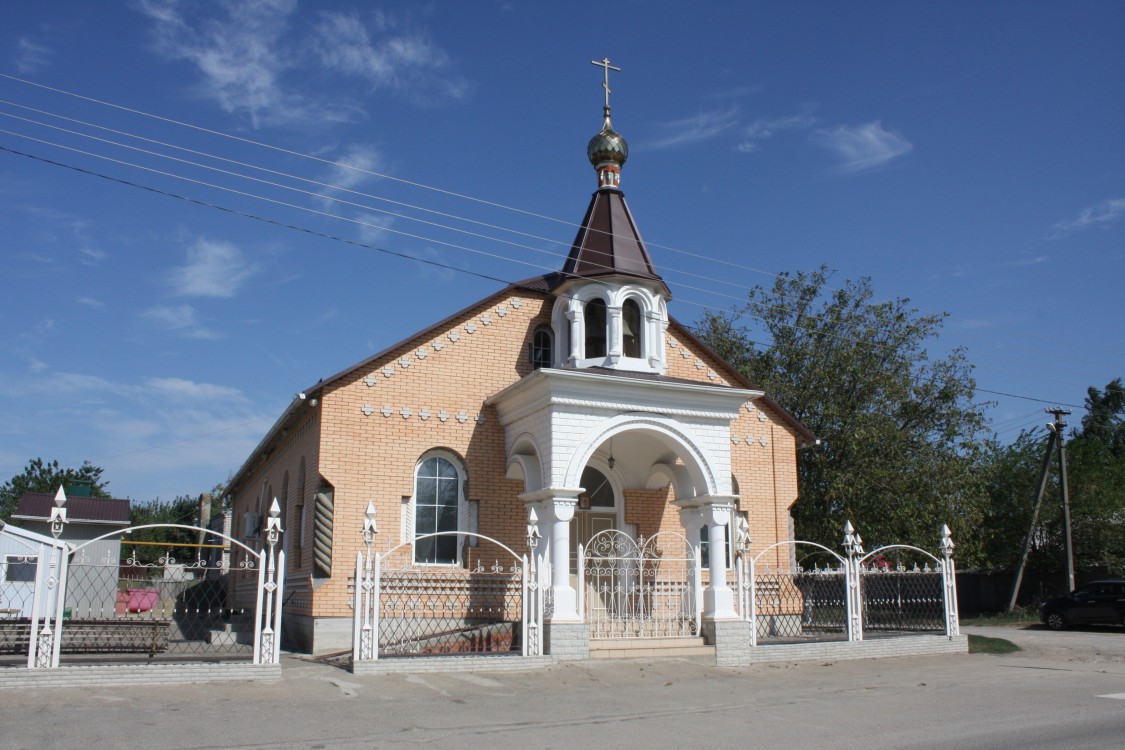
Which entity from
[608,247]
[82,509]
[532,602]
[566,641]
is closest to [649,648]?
[566,641]

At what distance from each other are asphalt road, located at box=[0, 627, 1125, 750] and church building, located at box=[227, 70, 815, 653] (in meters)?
2.12

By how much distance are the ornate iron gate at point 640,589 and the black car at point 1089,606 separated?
45.9 feet

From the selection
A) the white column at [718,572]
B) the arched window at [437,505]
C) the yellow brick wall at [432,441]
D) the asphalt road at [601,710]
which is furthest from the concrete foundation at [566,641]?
the arched window at [437,505]

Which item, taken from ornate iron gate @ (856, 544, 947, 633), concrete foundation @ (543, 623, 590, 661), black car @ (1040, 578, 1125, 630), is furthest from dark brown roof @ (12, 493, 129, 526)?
black car @ (1040, 578, 1125, 630)

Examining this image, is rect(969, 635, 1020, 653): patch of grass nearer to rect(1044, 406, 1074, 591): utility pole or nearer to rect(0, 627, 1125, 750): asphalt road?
rect(0, 627, 1125, 750): asphalt road

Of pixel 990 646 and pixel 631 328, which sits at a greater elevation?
pixel 631 328

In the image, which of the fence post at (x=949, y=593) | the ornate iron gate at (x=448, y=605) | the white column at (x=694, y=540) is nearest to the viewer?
the ornate iron gate at (x=448, y=605)

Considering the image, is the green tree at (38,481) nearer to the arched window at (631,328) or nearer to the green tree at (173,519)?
the green tree at (173,519)

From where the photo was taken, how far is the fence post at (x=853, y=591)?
16.1m

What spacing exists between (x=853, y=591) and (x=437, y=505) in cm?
734

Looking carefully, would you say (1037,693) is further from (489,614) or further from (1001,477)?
(1001,477)

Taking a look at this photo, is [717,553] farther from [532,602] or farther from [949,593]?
[949,593]

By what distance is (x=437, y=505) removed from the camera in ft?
55.5

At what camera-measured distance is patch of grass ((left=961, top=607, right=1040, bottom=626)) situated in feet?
96.1
